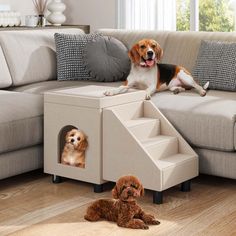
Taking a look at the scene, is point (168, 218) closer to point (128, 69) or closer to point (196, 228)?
point (196, 228)

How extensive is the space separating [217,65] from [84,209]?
4.56 ft

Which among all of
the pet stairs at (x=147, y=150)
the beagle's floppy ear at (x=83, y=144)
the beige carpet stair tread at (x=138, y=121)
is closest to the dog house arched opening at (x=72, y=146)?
the beagle's floppy ear at (x=83, y=144)

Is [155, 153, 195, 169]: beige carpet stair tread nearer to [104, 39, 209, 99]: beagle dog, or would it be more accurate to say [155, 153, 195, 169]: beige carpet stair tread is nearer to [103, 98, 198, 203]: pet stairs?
[103, 98, 198, 203]: pet stairs

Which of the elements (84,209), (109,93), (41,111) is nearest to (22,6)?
(41,111)

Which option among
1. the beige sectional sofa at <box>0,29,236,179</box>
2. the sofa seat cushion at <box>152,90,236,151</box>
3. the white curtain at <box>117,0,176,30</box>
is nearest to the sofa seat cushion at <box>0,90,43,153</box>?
the beige sectional sofa at <box>0,29,236,179</box>

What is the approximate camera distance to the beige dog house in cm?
318

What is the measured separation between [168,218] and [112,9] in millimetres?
3662

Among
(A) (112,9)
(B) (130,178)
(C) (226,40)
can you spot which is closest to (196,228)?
(B) (130,178)

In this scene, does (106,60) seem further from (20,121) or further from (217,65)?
(20,121)

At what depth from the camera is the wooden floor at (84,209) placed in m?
2.79

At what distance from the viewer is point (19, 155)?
3465 millimetres

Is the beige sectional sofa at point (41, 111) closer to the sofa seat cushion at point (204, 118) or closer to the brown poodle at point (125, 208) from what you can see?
A: the sofa seat cushion at point (204, 118)

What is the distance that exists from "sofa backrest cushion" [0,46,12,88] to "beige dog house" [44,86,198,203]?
62 cm

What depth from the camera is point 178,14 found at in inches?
241
